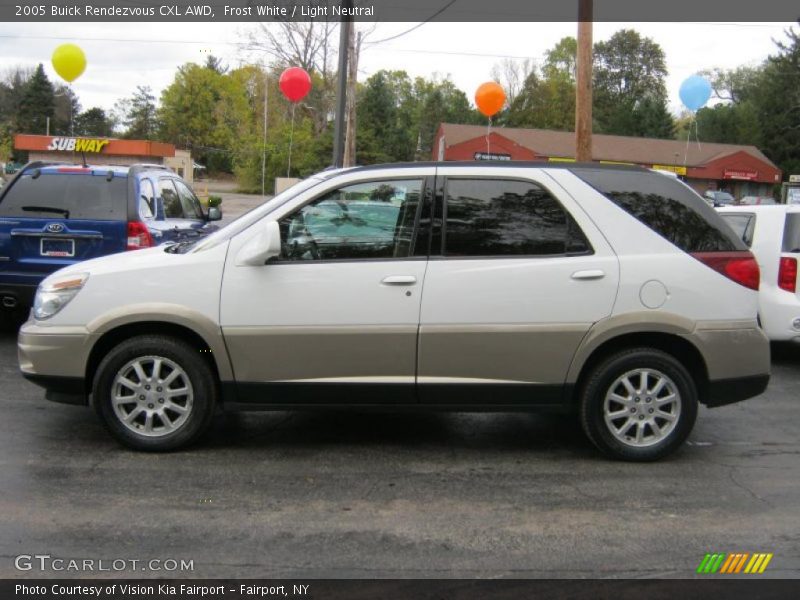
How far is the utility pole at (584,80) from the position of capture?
1197 centimetres

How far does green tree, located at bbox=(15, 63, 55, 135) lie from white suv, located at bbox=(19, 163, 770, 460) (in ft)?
288

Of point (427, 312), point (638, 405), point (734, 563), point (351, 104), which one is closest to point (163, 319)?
point (427, 312)

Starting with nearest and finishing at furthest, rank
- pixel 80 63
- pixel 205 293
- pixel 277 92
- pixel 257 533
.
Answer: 1. pixel 257 533
2. pixel 205 293
3. pixel 80 63
4. pixel 277 92

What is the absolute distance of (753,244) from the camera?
26.2ft

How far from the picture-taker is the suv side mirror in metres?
4.64

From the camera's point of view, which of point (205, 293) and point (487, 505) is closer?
point (487, 505)

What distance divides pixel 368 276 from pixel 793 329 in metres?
4.99

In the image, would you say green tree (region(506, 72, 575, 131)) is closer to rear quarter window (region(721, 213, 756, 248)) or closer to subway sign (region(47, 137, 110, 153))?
subway sign (region(47, 137, 110, 153))

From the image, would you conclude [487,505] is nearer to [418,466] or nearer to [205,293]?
[418,466]

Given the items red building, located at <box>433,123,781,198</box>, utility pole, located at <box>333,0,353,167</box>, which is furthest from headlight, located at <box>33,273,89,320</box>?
red building, located at <box>433,123,781,198</box>

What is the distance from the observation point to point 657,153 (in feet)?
190

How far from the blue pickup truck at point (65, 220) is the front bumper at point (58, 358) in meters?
2.77
